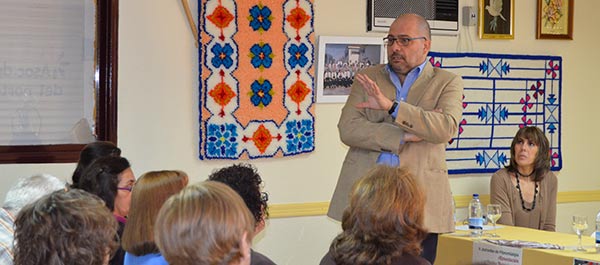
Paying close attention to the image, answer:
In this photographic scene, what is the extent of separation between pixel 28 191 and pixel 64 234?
1392mm

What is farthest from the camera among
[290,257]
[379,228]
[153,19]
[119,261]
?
[290,257]

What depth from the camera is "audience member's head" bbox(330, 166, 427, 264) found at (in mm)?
2531

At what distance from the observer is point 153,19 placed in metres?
4.84

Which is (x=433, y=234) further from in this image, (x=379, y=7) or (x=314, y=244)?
(x=379, y=7)

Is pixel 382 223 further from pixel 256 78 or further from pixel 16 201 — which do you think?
pixel 256 78

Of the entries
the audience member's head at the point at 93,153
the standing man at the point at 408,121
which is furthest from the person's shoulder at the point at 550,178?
the audience member's head at the point at 93,153

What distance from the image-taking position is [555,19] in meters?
6.20

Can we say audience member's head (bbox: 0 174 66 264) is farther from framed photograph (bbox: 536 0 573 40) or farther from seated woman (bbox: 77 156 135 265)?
framed photograph (bbox: 536 0 573 40)

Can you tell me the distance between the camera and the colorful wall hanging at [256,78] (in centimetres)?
497

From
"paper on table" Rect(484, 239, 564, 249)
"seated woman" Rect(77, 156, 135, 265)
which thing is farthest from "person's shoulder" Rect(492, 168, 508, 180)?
"seated woman" Rect(77, 156, 135, 265)

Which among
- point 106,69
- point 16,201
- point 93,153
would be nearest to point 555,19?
point 106,69

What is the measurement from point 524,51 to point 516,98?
1.08 feet

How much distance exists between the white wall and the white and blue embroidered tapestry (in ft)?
0.26

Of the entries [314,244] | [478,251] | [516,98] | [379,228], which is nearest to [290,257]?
[314,244]
